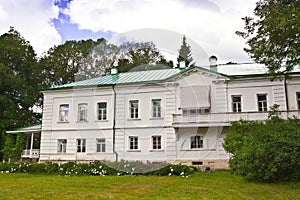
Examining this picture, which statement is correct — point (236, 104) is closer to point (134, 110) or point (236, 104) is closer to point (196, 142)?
point (196, 142)

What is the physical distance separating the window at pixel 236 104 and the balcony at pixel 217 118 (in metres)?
1.73

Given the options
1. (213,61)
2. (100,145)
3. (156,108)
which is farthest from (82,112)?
(213,61)

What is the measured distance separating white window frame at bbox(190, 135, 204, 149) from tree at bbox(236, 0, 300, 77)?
9471mm

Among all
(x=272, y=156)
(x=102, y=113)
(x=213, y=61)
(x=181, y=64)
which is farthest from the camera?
(x=181, y=64)

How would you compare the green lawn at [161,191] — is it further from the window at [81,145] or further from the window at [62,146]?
the window at [62,146]

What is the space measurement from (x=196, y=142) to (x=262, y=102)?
5521 millimetres

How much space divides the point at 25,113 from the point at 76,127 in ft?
51.8

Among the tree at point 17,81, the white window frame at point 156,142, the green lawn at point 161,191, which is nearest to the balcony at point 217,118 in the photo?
the white window frame at point 156,142

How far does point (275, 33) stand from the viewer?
12.2 metres

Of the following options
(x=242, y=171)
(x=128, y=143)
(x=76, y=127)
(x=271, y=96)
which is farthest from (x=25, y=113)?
(x=242, y=171)

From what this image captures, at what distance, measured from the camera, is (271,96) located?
2208 cm

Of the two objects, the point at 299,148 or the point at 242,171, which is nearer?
the point at 299,148

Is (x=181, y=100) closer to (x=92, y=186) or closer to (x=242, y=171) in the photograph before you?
(x=242, y=171)

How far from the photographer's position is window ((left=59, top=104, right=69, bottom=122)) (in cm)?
2661
